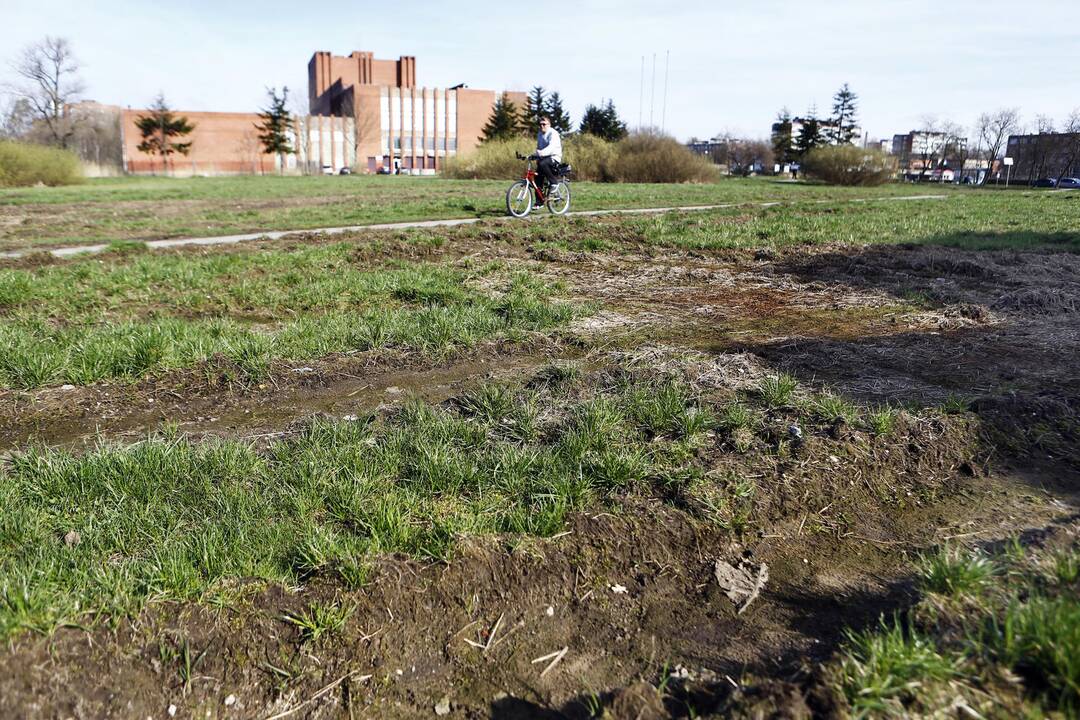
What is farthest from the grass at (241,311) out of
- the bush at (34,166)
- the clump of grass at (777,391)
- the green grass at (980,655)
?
the bush at (34,166)

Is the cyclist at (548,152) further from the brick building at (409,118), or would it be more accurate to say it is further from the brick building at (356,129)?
the brick building at (409,118)

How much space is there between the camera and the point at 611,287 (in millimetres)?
8031

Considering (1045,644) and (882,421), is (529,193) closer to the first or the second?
(882,421)

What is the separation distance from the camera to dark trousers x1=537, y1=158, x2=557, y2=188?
47.3ft

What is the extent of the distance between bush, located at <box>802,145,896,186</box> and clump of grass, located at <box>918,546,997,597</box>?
4591 cm

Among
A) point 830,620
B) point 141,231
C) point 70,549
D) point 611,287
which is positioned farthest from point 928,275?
point 141,231

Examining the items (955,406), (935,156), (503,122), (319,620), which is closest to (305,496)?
(319,620)

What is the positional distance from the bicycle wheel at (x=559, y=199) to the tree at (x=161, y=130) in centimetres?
7318

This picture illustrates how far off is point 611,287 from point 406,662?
6.07 m

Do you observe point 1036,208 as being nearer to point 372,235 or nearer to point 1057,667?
point 372,235

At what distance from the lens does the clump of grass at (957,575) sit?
92.1 inches

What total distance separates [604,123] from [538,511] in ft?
196

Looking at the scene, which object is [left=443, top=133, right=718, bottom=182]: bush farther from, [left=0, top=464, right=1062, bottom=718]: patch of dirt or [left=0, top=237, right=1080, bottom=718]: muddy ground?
[left=0, top=464, right=1062, bottom=718]: patch of dirt

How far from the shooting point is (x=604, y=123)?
58812mm
